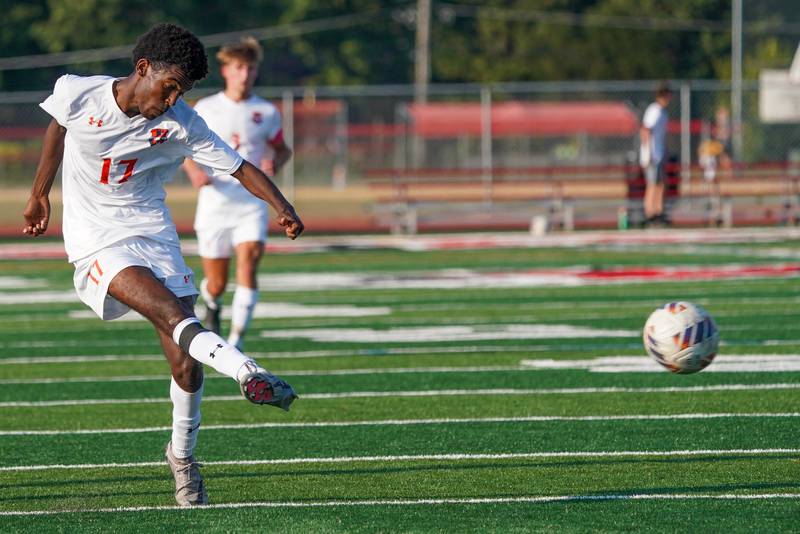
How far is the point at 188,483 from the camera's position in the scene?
5945 millimetres

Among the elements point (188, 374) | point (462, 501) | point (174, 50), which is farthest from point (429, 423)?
point (174, 50)

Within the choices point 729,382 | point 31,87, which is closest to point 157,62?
point 729,382

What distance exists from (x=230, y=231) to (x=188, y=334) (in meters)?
4.81

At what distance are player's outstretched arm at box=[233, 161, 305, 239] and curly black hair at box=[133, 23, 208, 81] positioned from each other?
0.50m

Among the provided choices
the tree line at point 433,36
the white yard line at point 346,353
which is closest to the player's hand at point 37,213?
the white yard line at point 346,353

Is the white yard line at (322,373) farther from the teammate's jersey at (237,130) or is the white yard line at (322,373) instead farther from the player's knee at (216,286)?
the teammate's jersey at (237,130)

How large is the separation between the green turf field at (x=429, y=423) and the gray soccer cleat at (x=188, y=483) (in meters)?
0.08

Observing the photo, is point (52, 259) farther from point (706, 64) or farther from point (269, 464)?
point (706, 64)

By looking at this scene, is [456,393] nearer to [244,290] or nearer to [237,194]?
[244,290]

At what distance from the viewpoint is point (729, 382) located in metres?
9.02

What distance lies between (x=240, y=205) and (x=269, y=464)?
3.84 m

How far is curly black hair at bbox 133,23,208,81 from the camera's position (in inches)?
227

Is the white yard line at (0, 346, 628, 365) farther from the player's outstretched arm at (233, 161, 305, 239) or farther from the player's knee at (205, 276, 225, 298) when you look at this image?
the player's outstretched arm at (233, 161, 305, 239)

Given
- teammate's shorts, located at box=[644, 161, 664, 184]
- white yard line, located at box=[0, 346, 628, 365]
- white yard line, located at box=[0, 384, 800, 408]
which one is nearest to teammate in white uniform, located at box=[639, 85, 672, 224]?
teammate's shorts, located at box=[644, 161, 664, 184]
